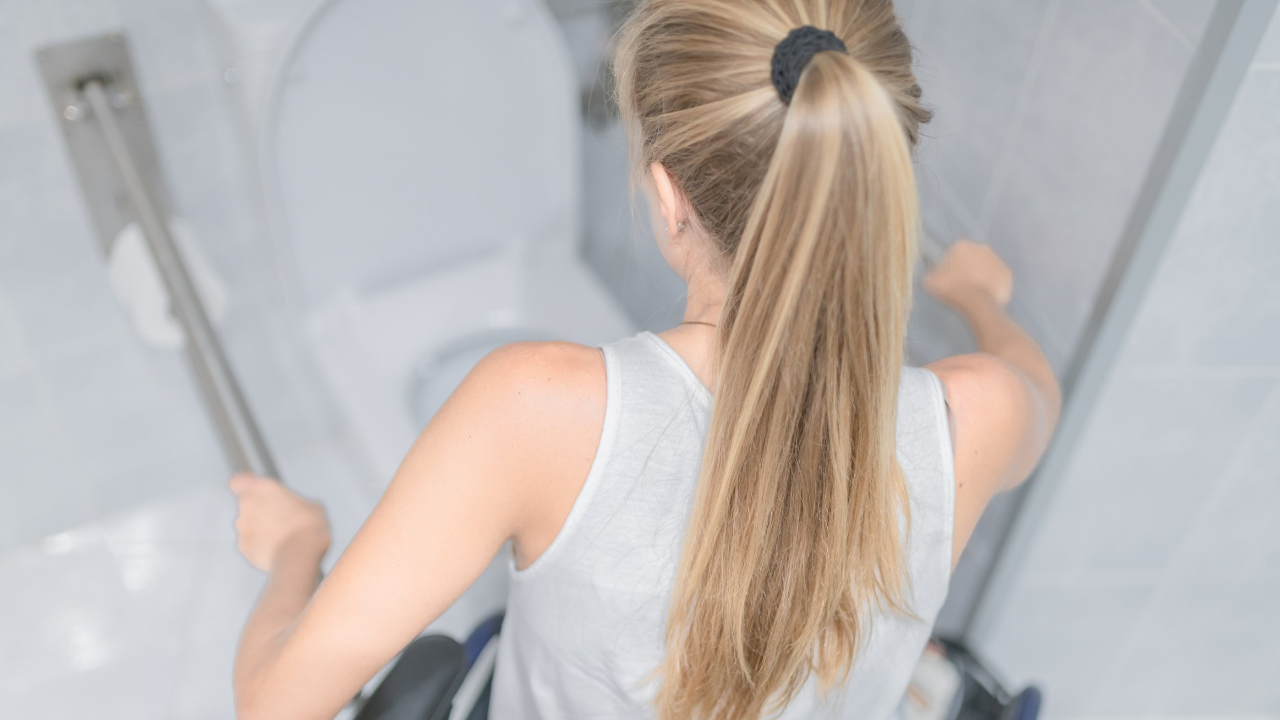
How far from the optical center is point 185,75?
1142mm

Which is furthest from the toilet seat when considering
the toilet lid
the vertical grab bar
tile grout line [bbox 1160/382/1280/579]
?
tile grout line [bbox 1160/382/1280/579]

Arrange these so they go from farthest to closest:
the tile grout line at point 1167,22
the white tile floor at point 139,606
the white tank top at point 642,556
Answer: the white tile floor at point 139,606 → the tile grout line at point 1167,22 → the white tank top at point 642,556

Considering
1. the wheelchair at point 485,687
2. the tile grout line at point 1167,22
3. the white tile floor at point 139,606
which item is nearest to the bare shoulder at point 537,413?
the wheelchair at point 485,687

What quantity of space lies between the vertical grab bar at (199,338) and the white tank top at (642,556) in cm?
30

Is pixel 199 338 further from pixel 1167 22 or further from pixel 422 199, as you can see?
pixel 1167 22

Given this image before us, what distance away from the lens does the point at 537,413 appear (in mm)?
541

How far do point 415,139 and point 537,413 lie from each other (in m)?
0.74

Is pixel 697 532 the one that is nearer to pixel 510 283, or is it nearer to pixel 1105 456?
pixel 1105 456

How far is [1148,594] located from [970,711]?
0.33 meters

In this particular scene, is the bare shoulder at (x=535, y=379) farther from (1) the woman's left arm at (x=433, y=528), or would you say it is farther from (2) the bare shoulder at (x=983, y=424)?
(2) the bare shoulder at (x=983, y=424)

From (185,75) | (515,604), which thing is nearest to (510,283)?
(185,75)

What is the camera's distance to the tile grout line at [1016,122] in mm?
793

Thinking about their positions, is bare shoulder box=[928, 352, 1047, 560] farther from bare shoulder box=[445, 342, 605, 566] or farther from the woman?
bare shoulder box=[445, 342, 605, 566]

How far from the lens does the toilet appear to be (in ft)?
3.58
